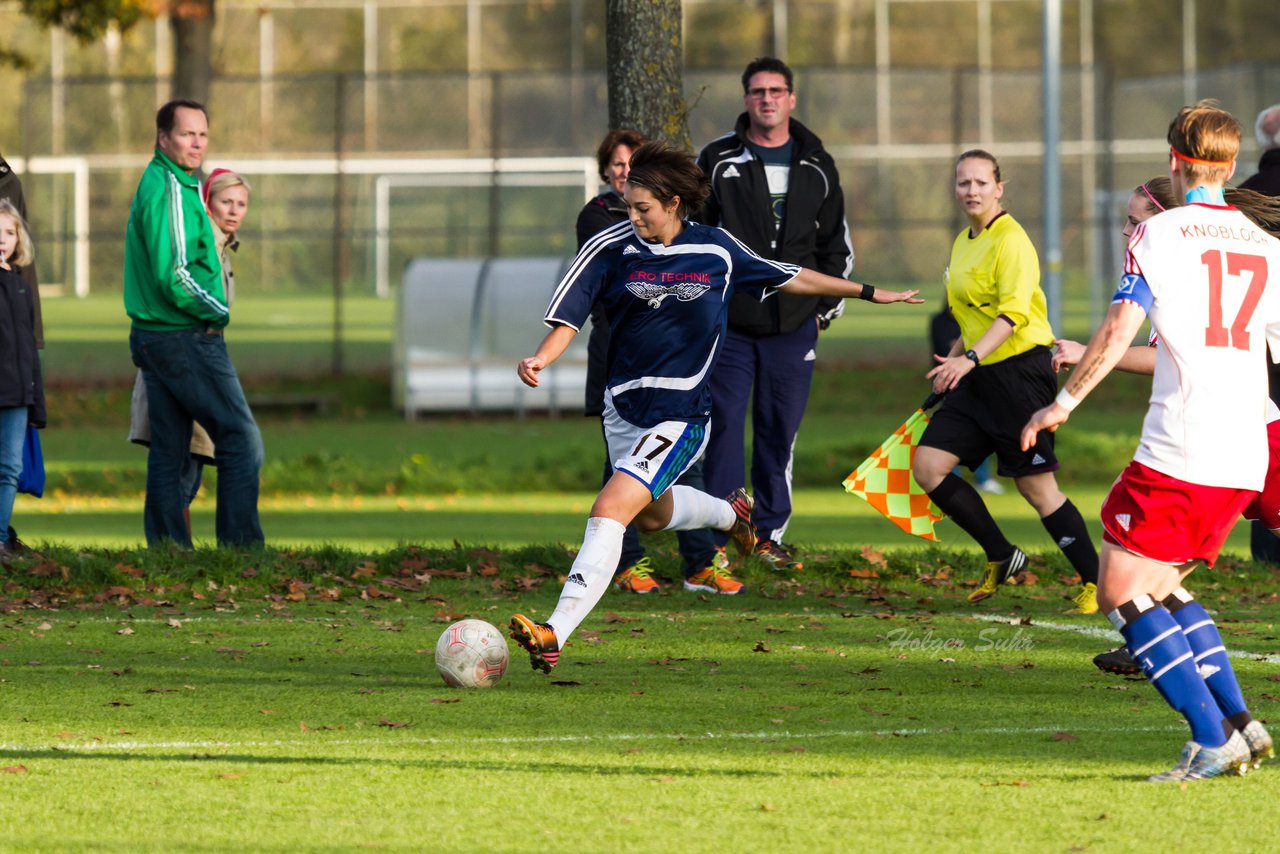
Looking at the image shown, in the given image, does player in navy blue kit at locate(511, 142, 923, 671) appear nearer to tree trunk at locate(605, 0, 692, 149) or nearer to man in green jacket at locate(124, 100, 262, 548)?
man in green jacket at locate(124, 100, 262, 548)

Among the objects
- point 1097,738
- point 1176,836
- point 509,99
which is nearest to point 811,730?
point 1097,738

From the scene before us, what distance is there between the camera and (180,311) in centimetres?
927

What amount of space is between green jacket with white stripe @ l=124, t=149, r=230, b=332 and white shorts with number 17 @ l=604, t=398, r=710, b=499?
2.88 metres

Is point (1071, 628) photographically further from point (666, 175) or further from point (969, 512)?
point (666, 175)

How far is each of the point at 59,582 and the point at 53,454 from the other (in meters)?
10.1

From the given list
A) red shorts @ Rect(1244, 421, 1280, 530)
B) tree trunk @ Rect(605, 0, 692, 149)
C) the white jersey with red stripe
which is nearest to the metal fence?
tree trunk @ Rect(605, 0, 692, 149)

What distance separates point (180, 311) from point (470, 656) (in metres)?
3.49

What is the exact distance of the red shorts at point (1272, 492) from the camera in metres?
6.47

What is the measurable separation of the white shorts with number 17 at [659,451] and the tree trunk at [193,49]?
18.7 meters

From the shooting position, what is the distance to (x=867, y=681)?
6.71 meters

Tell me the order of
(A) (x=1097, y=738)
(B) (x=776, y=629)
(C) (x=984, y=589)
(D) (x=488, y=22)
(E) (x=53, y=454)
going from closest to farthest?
(A) (x=1097, y=738)
(B) (x=776, y=629)
(C) (x=984, y=589)
(E) (x=53, y=454)
(D) (x=488, y=22)

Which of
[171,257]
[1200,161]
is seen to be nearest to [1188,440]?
[1200,161]

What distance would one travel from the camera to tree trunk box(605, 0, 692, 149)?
33.5ft

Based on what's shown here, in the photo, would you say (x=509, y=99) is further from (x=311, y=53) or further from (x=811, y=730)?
(x=811, y=730)
